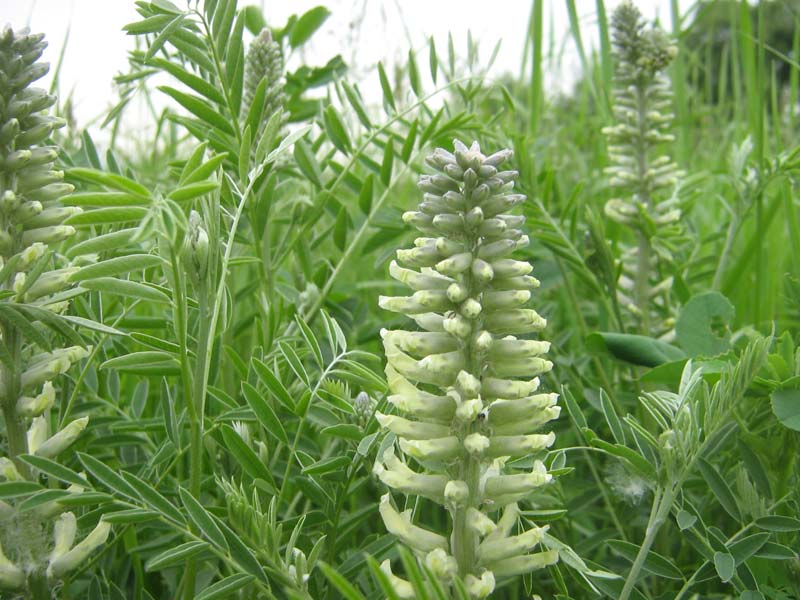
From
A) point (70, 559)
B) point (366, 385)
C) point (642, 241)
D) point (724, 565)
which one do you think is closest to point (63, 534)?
point (70, 559)

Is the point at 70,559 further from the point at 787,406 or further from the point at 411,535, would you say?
the point at 787,406

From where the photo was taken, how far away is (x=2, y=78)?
130 centimetres

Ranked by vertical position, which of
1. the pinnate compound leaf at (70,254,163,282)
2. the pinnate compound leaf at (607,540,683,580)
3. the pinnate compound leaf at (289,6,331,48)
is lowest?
the pinnate compound leaf at (607,540,683,580)

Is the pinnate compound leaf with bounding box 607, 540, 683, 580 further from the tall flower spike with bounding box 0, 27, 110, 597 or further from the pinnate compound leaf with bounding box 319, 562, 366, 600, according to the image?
the tall flower spike with bounding box 0, 27, 110, 597

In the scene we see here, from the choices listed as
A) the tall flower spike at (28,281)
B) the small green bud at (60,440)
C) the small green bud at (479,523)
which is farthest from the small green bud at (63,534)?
the small green bud at (479,523)

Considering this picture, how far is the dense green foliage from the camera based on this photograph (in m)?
1.13

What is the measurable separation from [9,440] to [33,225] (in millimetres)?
342

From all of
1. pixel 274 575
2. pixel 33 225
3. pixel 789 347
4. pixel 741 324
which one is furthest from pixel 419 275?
pixel 741 324

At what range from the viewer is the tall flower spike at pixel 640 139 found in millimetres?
2354

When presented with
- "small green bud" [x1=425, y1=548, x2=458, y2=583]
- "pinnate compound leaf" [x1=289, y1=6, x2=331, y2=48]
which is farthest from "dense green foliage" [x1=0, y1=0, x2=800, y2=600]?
"pinnate compound leaf" [x1=289, y1=6, x2=331, y2=48]

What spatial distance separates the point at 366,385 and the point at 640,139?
138 centimetres

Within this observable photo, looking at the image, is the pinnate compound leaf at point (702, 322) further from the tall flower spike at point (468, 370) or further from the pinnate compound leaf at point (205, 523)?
the pinnate compound leaf at point (205, 523)

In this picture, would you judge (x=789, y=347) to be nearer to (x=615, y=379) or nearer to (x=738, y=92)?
(x=615, y=379)

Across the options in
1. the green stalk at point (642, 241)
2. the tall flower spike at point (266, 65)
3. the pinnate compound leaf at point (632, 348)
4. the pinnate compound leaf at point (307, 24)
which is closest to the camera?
the pinnate compound leaf at point (632, 348)
